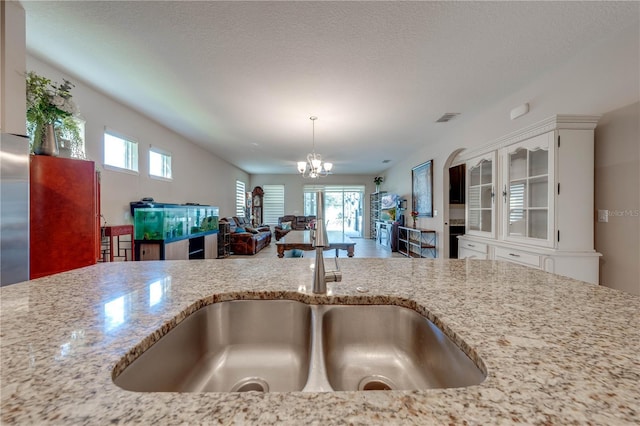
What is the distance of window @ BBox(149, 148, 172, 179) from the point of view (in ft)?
14.0

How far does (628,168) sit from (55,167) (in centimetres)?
466

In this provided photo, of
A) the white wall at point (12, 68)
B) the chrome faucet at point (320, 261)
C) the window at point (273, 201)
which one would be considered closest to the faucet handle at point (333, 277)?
the chrome faucet at point (320, 261)

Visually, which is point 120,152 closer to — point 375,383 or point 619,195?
point 375,383

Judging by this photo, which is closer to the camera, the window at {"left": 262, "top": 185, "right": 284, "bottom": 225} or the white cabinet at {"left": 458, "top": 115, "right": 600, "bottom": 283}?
the white cabinet at {"left": 458, "top": 115, "right": 600, "bottom": 283}

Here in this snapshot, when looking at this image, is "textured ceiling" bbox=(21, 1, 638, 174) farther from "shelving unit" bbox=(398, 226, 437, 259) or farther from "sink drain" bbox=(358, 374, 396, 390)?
"shelving unit" bbox=(398, 226, 437, 259)

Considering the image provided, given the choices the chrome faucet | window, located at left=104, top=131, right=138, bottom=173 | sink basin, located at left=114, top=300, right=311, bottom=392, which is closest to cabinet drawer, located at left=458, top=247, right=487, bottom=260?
the chrome faucet

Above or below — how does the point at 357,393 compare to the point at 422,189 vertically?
below

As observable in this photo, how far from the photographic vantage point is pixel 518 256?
253 cm

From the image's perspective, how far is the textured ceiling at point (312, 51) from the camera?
6.05 feet

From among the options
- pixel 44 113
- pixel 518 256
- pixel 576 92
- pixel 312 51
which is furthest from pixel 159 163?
pixel 576 92

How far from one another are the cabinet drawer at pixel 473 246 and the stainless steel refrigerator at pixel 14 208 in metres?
4.34

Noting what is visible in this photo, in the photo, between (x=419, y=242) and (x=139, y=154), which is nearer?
(x=139, y=154)

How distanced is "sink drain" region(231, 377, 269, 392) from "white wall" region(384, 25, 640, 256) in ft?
10.7

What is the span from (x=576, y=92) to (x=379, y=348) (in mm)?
3229
